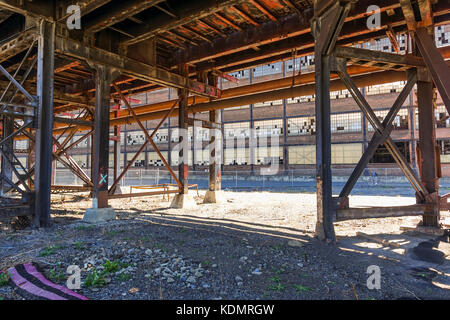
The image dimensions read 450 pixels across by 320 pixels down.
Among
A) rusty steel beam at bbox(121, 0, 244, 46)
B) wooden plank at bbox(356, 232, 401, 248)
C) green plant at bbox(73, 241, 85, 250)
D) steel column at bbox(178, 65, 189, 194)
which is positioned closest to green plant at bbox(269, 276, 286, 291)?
wooden plank at bbox(356, 232, 401, 248)

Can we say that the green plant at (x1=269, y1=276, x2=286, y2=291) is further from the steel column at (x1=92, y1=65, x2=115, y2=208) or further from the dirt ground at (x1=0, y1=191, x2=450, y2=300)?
the steel column at (x1=92, y1=65, x2=115, y2=208)

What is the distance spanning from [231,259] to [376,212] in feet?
10.5

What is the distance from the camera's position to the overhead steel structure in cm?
530

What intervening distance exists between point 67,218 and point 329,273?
23.0 feet

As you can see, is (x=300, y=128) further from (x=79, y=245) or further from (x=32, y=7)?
(x=79, y=245)

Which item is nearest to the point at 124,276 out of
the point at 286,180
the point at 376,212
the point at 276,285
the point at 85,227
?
the point at 276,285

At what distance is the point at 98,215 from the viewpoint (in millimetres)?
7301

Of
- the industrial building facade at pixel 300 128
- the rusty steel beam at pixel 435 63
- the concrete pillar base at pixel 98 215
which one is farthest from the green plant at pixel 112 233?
the industrial building facade at pixel 300 128

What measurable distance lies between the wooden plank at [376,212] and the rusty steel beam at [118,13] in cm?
577

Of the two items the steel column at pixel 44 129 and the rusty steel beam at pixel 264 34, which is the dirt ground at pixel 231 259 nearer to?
the steel column at pixel 44 129

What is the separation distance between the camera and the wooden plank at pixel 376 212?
526 centimetres

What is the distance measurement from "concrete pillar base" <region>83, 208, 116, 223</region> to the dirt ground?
0.88ft
